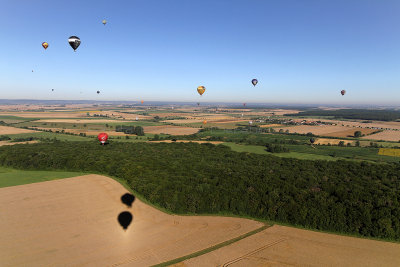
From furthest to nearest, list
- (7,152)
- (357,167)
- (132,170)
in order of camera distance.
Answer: (7,152) < (357,167) < (132,170)

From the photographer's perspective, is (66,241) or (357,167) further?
(357,167)

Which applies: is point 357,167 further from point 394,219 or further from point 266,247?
point 266,247

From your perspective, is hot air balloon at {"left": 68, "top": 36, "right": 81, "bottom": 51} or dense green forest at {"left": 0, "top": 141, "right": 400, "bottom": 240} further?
hot air balloon at {"left": 68, "top": 36, "right": 81, "bottom": 51}

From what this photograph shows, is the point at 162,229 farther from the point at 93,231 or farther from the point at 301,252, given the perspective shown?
the point at 301,252

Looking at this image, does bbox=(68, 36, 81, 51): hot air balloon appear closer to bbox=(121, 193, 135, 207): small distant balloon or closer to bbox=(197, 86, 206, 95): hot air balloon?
bbox=(121, 193, 135, 207): small distant balloon

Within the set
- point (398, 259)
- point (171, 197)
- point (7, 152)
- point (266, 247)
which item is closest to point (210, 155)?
point (171, 197)

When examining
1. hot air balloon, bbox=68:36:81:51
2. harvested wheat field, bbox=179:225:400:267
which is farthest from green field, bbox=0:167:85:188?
harvested wheat field, bbox=179:225:400:267

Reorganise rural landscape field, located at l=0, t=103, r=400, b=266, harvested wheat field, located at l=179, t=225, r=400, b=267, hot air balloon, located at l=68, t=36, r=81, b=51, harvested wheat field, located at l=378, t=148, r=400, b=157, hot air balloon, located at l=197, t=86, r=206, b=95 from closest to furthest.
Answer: harvested wheat field, located at l=179, t=225, r=400, b=267 < rural landscape field, located at l=0, t=103, r=400, b=266 < hot air balloon, located at l=68, t=36, r=81, b=51 < harvested wheat field, located at l=378, t=148, r=400, b=157 < hot air balloon, located at l=197, t=86, r=206, b=95

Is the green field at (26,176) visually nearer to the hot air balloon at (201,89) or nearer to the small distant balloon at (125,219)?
the small distant balloon at (125,219)

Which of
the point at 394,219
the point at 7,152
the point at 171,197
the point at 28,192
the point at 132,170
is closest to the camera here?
the point at 394,219
